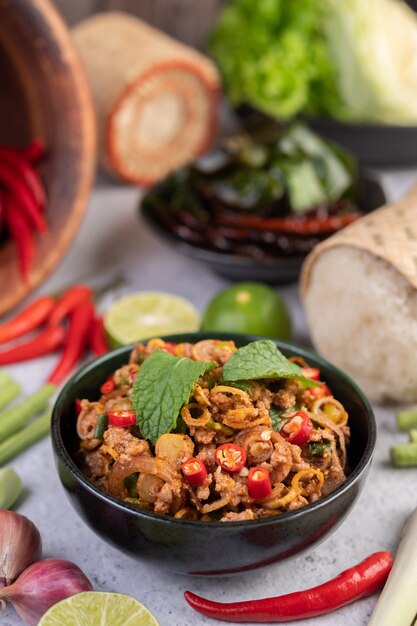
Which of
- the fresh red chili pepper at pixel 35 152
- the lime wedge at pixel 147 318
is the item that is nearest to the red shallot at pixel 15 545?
the lime wedge at pixel 147 318

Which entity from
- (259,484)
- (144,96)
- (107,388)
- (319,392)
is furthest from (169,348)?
(144,96)

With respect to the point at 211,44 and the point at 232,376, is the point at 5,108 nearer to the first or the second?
the point at 211,44

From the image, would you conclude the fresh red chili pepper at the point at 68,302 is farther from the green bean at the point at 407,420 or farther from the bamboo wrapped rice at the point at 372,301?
the green bean at the point at 407,420

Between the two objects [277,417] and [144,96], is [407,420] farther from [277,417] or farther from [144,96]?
[144,96]

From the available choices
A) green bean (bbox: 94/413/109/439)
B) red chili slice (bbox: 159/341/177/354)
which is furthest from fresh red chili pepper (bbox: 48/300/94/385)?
green bean (bbox: 94/413/109/439)

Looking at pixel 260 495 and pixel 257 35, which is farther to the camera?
pixel 257 35

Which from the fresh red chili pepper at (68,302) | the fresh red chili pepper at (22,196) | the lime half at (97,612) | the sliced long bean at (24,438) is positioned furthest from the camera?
the fresh red chili pepper at (22,196)

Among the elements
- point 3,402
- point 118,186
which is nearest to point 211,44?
point 118,186
